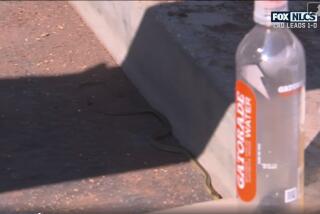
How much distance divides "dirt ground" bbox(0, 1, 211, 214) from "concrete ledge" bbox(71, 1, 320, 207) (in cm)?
13

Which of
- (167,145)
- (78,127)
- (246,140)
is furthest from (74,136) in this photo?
(246,140)

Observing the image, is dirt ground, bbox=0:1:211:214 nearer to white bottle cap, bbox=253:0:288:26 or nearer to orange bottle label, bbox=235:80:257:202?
orange bottle label, bbox=235:80:257:202

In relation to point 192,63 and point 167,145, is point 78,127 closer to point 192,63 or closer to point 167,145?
point 167,145

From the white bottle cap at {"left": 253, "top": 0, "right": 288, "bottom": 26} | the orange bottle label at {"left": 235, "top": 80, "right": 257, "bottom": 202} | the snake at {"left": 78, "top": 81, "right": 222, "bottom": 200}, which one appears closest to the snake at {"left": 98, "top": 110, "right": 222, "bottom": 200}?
the snake at {"left": 78, "top": 81, "right": 222, "bottom": 200}

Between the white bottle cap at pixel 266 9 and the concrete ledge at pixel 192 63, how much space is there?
163 centimetres

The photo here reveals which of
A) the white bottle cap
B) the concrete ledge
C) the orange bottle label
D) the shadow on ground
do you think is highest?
the white bottle cap

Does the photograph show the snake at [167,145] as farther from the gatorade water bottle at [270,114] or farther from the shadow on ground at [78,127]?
the gatorade water bottle at [270,114]

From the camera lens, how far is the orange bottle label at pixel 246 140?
143 inches

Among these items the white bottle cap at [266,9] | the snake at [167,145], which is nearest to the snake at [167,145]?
the snake at [167,145]

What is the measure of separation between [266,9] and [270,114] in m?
0.43

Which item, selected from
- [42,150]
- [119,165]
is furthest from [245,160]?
[42,150]

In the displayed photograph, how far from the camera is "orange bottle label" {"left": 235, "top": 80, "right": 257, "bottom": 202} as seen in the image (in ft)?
12.0

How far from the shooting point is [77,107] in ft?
22.4

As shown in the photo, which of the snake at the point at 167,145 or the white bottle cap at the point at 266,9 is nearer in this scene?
the white bottle cap at the point at 266,9
